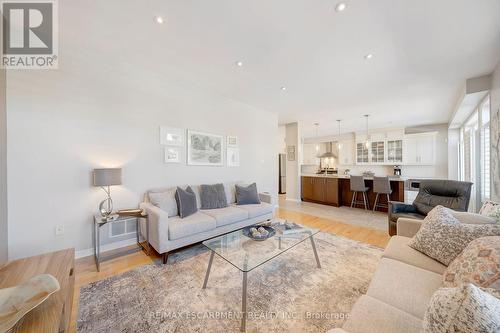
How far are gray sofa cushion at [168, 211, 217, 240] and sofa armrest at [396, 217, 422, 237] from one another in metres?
2.23

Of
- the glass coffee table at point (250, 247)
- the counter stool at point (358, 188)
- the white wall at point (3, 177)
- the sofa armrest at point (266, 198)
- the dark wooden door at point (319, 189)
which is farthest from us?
the dark wooden door at point (319, 189)

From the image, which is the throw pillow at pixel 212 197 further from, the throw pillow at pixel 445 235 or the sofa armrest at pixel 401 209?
the sofa armrest at pixel 401 209

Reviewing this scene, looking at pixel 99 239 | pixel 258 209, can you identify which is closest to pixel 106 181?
pixel 99 239

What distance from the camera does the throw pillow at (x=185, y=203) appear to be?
8.87 feet

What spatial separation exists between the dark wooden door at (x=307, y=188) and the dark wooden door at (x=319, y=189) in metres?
0.11

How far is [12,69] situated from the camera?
2.03m

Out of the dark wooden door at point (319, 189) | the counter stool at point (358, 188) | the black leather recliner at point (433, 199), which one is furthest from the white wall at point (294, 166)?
the black leather recliner at point (433, 199)

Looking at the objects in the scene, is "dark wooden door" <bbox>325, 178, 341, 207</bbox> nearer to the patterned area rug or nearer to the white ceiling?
the white ceiling

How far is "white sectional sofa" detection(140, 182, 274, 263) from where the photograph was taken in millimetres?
2260

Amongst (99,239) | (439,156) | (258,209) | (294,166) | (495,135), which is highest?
(495,135)

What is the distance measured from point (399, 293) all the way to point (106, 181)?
2.92 m

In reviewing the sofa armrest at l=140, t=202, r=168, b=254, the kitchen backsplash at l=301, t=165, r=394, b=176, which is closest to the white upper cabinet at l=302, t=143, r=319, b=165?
the kitchen backsplash at l=301, t=165, r=394, b=176

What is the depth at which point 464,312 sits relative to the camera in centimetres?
59

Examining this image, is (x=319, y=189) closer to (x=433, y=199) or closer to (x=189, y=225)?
(x=433, y=199)
